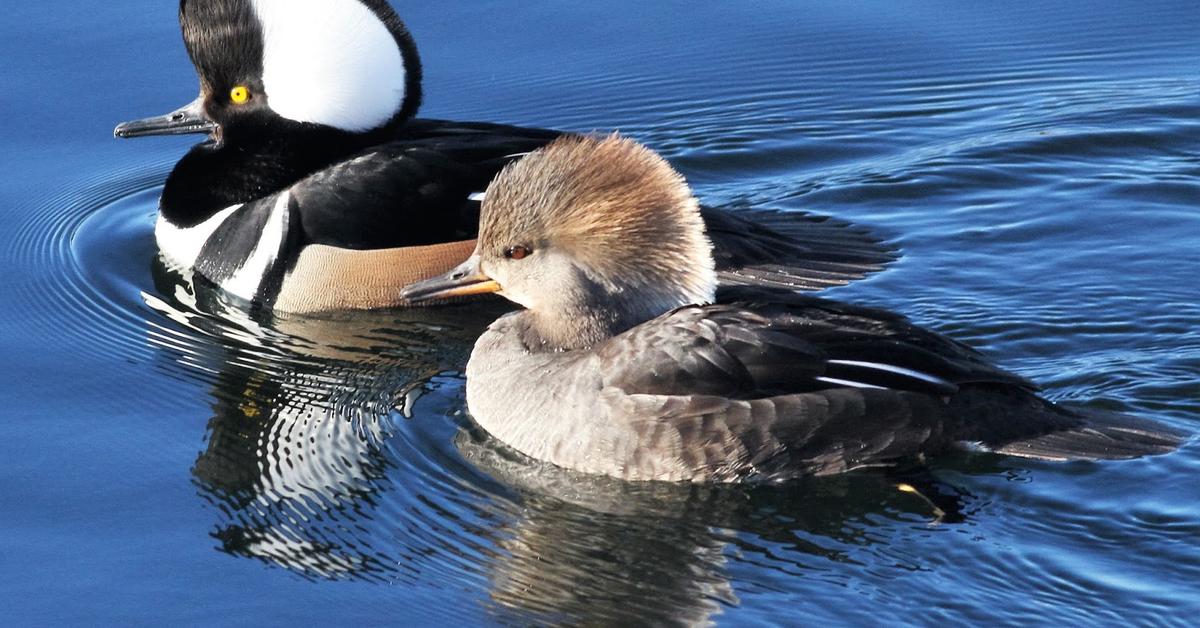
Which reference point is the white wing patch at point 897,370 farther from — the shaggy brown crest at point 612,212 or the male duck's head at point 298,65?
the male duck's head at point 298,65

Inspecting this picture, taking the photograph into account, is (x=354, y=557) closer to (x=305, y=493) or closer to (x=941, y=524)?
(x=305, y=493)

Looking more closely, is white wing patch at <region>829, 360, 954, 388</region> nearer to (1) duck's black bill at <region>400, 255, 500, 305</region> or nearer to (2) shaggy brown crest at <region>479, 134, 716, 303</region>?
(2) shaggy brown crest at <region>479, 134, 716, 303</region>

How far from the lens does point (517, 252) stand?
26.8 feet

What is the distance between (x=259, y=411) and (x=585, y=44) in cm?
501

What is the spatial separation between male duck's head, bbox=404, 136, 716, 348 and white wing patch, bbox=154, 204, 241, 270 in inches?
104

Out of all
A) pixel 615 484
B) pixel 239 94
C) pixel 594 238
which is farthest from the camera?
pixel 239 94

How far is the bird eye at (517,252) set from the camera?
26.7 feet

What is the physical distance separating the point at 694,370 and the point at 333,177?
3170 millimetres

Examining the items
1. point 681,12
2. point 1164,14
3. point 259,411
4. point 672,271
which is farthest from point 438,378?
point 1164,14

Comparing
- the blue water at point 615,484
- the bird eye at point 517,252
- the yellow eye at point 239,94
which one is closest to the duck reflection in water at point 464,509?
the blue water at point 615,484

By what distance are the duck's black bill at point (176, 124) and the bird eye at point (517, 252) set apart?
2995 mm

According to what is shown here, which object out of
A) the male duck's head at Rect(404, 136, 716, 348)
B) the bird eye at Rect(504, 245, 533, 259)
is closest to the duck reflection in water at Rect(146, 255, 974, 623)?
the male duck's head at Rect(404, 136, 716, 348)

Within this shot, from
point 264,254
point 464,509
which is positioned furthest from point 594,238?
point 264,254

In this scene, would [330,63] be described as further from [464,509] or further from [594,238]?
[464,509]
